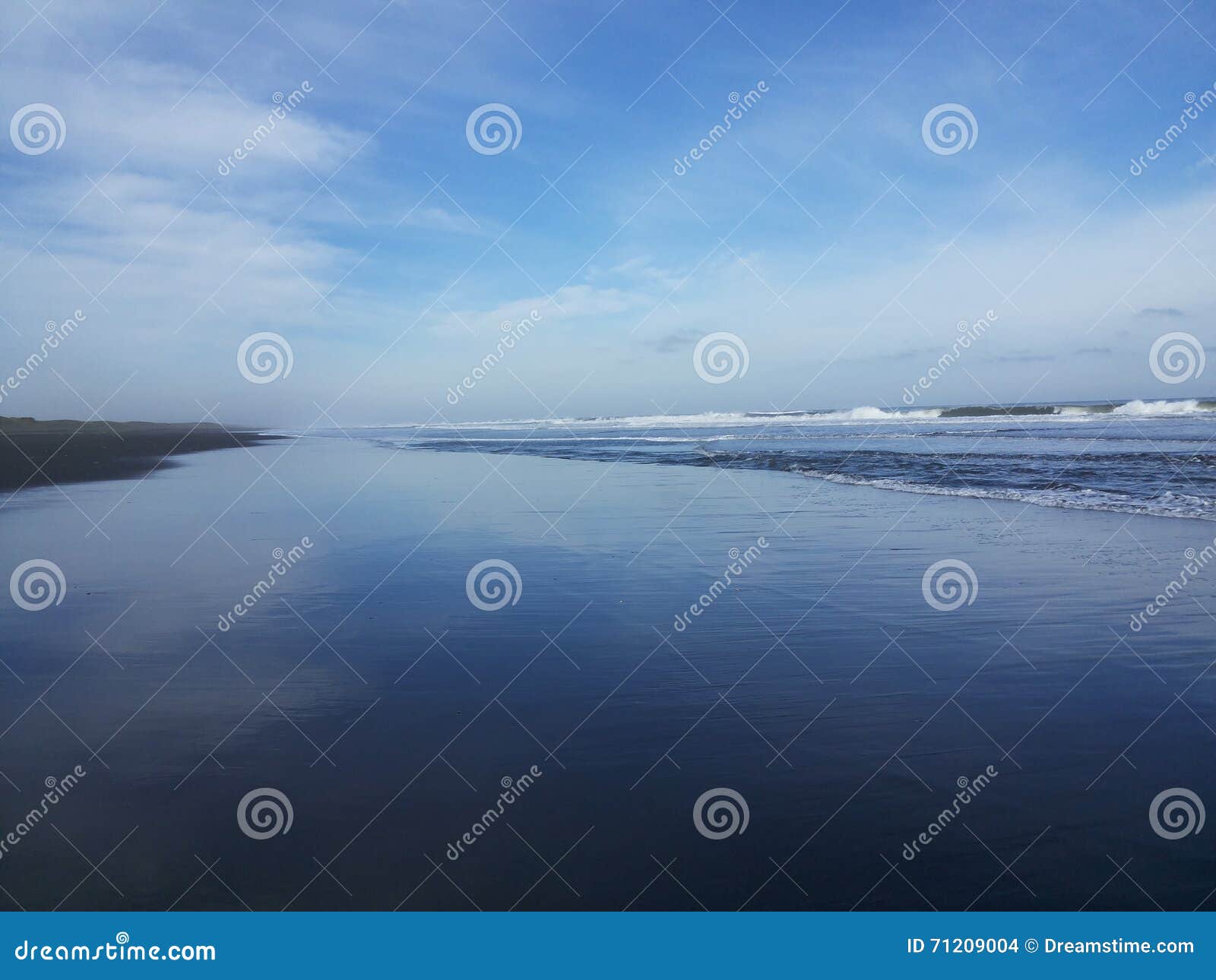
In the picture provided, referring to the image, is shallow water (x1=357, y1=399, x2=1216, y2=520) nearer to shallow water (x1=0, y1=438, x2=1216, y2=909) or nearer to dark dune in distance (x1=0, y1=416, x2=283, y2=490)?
shallow water (x1=0, y1=438, x2=1216, y2=909)

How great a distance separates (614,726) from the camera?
4.23m

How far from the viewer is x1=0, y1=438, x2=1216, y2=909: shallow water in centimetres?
301

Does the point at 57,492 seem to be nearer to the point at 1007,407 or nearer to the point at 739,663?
the point at 739,663

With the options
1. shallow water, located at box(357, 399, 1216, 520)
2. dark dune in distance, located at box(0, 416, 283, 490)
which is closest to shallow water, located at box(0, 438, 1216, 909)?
shallow water, located at box(357, 399, 1216, 520)

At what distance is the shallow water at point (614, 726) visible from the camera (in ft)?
9.89

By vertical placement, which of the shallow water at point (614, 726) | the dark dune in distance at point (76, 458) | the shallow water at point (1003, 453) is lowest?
the dark dune in distance at point (76, 458)

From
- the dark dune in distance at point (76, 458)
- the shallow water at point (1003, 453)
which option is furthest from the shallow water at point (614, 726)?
the dark dune in distance at point (76, 458)

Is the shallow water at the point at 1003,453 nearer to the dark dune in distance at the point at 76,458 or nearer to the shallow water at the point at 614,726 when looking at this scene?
the shallow water at the point at 614,726

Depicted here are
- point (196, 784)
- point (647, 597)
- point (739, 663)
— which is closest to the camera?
point (196, 784)

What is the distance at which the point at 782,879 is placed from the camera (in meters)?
2.98

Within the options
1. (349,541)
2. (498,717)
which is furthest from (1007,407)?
(498,717)

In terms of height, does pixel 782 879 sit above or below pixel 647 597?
below

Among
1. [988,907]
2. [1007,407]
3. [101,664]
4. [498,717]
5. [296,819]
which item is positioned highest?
[1007,407]

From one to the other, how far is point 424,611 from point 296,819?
3225 mm
